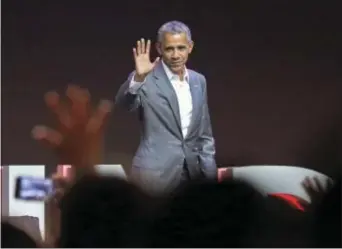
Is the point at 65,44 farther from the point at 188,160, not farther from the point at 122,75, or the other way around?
the point at 188,160

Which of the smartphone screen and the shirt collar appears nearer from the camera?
the smartphone screen

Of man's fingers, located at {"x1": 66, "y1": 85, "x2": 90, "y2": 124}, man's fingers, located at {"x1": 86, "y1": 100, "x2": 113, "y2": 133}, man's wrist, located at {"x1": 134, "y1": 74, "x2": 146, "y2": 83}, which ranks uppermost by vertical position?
man's wrist, located at {"x1": 134, "y1": 74, "x2": 146, "y2": 83}

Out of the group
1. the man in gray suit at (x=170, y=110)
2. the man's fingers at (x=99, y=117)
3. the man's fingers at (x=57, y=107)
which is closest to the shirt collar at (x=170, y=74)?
the man in gray suit at (x=170, y=110)

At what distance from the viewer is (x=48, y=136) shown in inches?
66.3

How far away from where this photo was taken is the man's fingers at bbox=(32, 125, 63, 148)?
1678 millimetres

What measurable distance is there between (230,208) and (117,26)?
2.80 feet

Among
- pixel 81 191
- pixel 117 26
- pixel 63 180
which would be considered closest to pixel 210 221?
pixel 81 191

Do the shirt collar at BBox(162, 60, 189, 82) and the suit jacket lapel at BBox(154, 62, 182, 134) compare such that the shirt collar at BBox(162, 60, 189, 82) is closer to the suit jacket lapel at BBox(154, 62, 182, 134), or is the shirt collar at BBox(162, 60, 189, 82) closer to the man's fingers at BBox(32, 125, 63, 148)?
the suit jacket lapel at BBox(154, 62, 182, 134)

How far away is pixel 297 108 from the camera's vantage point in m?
Answer: 1.80

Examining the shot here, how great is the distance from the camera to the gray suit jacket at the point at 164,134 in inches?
68.8

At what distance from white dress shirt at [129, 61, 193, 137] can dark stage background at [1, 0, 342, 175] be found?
43mm

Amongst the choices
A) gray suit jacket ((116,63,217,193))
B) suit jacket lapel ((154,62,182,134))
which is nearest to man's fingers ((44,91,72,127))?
gray suit jacket ((116,63,217,193))

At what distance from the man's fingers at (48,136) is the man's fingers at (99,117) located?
0.24 feet

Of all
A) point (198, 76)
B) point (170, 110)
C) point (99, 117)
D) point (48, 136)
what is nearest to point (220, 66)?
point (198, 76)
